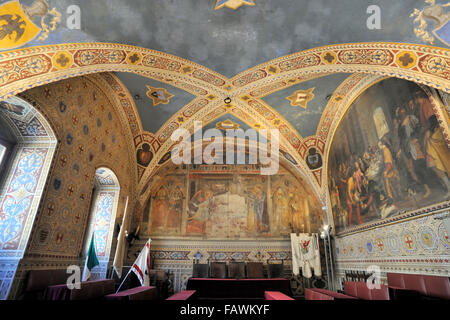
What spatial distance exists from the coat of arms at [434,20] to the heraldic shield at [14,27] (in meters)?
7.45

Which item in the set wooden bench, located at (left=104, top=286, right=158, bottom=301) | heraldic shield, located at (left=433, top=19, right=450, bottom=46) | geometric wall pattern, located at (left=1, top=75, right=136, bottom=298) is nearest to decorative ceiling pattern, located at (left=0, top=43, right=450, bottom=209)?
heraldic shield, located at (left=433, top=19, right=450, bottom=46)

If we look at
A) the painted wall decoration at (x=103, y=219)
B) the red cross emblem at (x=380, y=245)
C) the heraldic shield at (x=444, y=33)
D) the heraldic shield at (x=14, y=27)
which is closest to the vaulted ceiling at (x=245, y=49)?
the heraldic shield at (x=444, y=33)

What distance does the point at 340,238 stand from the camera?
9844 mm

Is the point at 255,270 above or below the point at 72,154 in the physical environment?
below

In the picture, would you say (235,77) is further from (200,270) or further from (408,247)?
(200,270)

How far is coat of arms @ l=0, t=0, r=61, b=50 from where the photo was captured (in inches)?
167

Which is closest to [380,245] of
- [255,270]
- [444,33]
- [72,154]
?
[255,270]

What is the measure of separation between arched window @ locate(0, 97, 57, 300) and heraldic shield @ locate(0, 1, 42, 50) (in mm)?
1328

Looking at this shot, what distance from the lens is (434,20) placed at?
14.8ft

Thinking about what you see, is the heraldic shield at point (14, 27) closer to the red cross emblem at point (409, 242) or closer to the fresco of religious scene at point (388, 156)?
the fresco of religious scene at point (388, 156)

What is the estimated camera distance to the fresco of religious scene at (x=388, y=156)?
5.29 m

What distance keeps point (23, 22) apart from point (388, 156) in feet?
29.4

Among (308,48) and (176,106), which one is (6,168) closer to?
(176,106)
